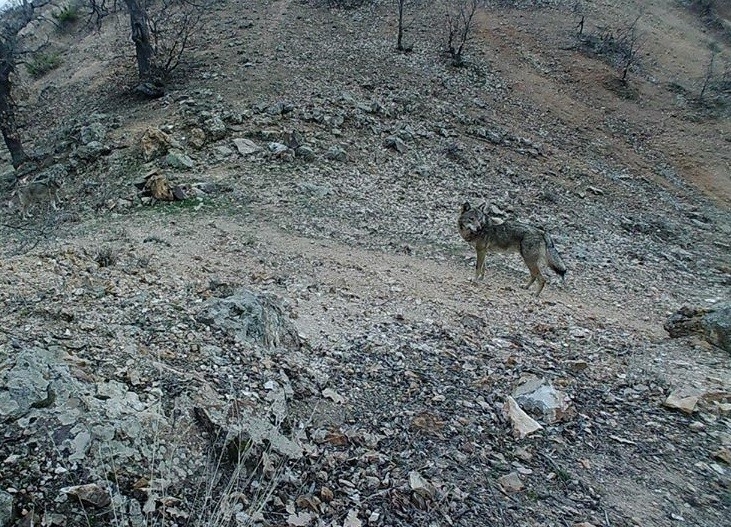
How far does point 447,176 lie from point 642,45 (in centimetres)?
1549

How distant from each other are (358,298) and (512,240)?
9.42ft

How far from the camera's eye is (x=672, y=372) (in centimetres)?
493

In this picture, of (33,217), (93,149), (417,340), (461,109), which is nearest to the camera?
(417,340)

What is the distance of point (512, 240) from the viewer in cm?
775

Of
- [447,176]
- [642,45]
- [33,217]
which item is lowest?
[33,217]

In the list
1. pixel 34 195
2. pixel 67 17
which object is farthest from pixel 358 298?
pixel 67 17

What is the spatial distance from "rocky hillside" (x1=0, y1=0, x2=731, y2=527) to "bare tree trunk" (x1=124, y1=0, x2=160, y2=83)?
1.00 meters

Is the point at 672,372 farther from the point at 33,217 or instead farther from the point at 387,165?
the point at 33,217

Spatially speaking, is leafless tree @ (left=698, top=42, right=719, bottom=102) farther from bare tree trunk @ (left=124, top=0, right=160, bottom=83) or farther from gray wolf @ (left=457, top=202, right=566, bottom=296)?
bare tree trunk @ (left=124, top=0, right=160, bottom=83)

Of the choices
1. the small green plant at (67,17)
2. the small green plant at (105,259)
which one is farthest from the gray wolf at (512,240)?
the small green plant at (67,17)

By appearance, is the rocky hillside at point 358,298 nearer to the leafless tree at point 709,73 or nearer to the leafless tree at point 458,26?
the leafless tree at point 709,73

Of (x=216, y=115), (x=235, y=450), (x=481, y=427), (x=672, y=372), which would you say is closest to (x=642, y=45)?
(x=216, y=115)

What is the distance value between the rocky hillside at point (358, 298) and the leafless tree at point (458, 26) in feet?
1.79

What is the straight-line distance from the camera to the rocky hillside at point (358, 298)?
9.80 ft
